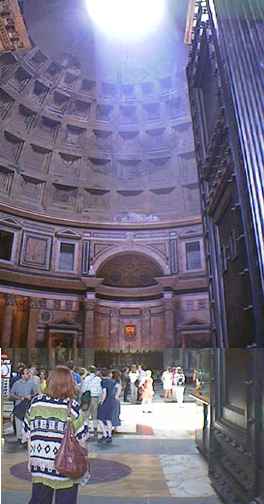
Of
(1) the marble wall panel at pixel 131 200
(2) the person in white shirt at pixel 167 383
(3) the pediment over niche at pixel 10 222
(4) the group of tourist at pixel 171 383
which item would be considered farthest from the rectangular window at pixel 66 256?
(2) the person in white shirt at pixel 167 383

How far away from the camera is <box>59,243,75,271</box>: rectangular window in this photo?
2580cm

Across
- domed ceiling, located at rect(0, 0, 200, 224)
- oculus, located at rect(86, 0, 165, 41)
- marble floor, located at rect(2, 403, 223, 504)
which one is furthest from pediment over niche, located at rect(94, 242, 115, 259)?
marble floor, located at rect(2, 403, 223, 504)

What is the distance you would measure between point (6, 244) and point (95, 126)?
30.1 feet

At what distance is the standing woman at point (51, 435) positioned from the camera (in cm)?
310

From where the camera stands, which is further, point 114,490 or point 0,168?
point 0,168

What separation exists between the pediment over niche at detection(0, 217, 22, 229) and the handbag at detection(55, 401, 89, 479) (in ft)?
72.0

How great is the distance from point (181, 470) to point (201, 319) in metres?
18.3

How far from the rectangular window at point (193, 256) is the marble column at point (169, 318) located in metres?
2.28

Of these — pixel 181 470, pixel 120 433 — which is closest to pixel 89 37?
pixel 120 433

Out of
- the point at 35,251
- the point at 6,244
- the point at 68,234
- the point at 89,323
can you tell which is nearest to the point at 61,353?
the point at 89,323

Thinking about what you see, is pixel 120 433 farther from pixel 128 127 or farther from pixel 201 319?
pixel 128 127

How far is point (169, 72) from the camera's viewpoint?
25.1 metres

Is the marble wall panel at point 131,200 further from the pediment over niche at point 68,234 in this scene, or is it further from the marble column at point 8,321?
the marble column at point 8,321

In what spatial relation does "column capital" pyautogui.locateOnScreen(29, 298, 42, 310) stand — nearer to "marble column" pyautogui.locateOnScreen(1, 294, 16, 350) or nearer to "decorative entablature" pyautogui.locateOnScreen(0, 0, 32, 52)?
"marble column" pyautogui.locateOnScreen(1, 294, 16, 350)
